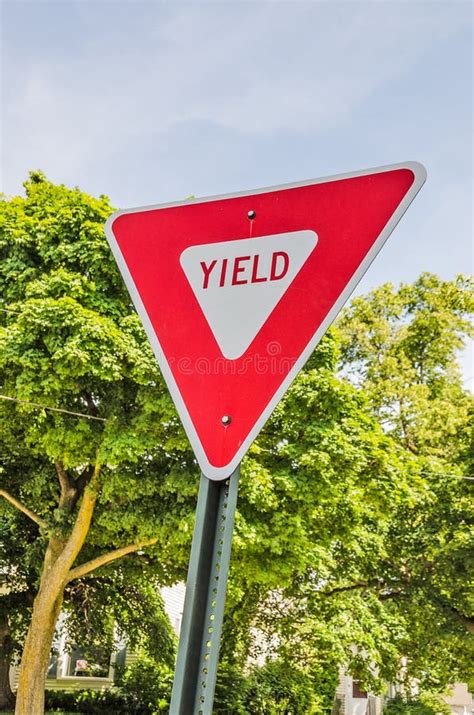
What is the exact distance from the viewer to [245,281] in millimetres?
1577

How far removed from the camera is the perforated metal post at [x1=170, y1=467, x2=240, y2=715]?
51.1 inches

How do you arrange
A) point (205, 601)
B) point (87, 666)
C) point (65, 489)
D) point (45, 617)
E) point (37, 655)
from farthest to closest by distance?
point (87, 666) → point (65, 489) → point (45, 617) → point (37, 655) → point (205, 601)

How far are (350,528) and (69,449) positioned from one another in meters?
6.87

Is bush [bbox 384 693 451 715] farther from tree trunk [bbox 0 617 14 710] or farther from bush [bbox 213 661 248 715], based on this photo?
tree trunk [bbox 0 617 14 710]

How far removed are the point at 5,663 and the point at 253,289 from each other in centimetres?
2260

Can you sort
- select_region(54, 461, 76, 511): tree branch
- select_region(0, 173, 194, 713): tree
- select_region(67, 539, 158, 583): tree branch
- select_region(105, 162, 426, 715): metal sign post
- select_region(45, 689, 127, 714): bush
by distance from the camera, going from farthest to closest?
select_region(45, 689, 127, 714): bush → select_region(54, 461, 76, 511): tree branch → select_region(67, 539, 158, 583): tree branch → select_region(0, 173, 194, 713): tree → select_region(105, 162, 426, 715): metal sign post

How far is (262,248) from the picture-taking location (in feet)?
5.23

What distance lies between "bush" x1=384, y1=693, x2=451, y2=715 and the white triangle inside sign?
89.5 ft

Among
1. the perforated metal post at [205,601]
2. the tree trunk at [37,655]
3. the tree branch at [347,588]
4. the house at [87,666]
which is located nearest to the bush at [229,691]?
the house at [87,666]

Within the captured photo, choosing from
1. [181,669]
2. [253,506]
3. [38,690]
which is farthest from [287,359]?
[38,690]

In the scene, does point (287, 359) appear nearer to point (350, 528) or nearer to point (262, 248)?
point (262, 248)

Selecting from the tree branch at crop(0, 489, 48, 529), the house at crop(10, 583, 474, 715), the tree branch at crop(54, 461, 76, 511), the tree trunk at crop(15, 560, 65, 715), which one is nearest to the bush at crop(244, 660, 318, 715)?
the house at crop(10, 583, 474, 715)

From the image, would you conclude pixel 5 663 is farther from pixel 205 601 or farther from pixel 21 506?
pixel 205 601

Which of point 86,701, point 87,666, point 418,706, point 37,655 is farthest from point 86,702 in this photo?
point 418,706
